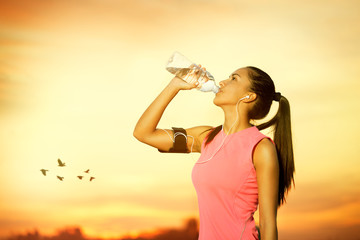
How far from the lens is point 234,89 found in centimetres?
174

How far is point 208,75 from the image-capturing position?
6.25 ft

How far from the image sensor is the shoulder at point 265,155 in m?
1.52

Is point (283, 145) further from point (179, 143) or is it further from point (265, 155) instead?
point (179, 143)

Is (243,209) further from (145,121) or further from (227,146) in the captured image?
(145,121)

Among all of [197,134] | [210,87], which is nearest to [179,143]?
[197,134]

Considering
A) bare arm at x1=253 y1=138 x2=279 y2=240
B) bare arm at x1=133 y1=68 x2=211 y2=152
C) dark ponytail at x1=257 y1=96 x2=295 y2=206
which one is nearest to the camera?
bare arm at x1=253 y1=138 x2=279 y2=240

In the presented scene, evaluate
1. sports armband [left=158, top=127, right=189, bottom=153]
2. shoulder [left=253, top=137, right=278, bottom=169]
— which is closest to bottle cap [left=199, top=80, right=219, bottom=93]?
sports armband [left=158, top=127, right=189, bottom=153]

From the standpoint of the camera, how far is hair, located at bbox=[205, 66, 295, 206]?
167cm

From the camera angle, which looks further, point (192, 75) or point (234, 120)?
point (192, 75)

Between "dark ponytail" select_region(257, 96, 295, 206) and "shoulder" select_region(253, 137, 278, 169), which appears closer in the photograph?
"shoulder" select_region(253, 137, 278, 169)

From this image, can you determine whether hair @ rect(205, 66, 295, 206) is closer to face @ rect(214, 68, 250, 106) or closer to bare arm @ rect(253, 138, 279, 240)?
face @ rect(214, 68, 250, 106)

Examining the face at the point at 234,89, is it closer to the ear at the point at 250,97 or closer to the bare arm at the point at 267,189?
the ear at the point at 250,97

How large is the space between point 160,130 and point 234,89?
15.7 inches

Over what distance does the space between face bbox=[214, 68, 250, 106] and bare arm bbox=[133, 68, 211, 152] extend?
0.59ft
